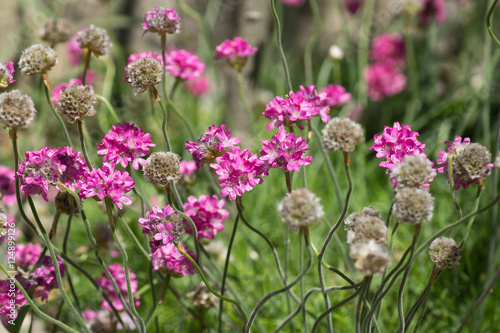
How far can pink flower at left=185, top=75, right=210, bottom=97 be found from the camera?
2.67 m

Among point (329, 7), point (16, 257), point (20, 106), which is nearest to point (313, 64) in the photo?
point (329, 7)

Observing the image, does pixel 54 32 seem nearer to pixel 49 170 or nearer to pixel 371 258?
pixel 49 170

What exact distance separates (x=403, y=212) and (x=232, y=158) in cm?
28

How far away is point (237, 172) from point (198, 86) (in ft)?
6.31

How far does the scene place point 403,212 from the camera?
0.67 metres

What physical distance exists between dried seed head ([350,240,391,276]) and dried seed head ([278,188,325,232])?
7 centimetres

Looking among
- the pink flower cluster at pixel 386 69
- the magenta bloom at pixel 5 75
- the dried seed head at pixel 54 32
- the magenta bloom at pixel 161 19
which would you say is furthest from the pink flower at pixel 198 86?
the magenta bloom at pixel 5 75

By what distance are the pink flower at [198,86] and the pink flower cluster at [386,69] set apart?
867mm

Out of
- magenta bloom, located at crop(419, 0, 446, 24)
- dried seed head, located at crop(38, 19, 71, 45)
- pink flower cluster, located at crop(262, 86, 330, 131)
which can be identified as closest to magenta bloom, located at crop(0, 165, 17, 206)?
dried seed head, located at crop(38, 19, 71, 45)

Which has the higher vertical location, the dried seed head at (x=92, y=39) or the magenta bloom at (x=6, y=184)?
the dried seed head at (x=92, y=39)

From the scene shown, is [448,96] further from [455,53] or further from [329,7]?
[329,7]

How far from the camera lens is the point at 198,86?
2.67 metres

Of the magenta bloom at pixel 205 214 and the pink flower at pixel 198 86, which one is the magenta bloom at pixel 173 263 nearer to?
the magenta bloom at pixel 205 214

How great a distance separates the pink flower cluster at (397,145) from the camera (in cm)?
82
